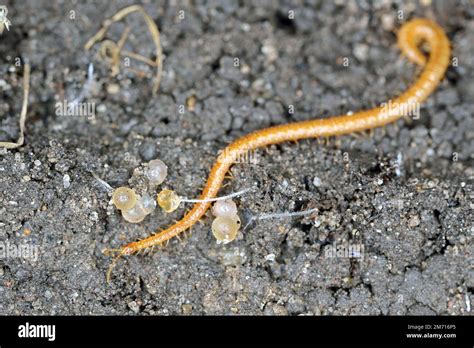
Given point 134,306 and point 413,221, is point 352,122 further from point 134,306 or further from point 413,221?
point 134,306

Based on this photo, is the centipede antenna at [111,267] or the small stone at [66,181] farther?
the small stone at [66,181]

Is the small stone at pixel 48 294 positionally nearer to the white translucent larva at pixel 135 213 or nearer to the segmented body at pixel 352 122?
the segmented body at pixel 352 122

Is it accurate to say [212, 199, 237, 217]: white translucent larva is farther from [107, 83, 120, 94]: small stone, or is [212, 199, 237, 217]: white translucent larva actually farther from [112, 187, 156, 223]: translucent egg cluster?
[107, 83, 120, 94]: small stone

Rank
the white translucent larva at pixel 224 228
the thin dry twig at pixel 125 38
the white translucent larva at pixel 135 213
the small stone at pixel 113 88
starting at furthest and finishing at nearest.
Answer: the thin dry twig at pixel 125 38 < the small stone at pixel 113 88 < the white translucent larva at pixel 135 213 < the white translucent larva at pixel 224 228

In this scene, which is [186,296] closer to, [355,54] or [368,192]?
[368,192]

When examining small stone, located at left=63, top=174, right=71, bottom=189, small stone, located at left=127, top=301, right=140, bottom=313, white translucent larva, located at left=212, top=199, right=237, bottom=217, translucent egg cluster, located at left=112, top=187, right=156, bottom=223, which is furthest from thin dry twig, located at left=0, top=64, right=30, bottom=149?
white translucent larva, located at left=212, top=199, right=237, bottom=217

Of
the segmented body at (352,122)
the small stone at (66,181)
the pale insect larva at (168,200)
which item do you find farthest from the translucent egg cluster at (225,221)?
the small stone at (66,181)
